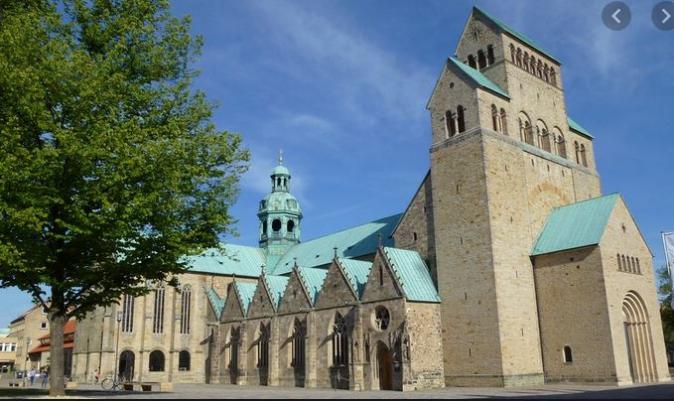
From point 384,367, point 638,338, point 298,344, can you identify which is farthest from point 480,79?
point 298,344

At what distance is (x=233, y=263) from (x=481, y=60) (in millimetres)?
32651

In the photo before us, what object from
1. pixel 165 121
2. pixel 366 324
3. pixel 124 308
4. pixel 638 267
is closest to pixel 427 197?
pixel 366 324

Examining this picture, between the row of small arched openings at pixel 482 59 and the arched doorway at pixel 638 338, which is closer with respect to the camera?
the arched doorway at pixel 638 338

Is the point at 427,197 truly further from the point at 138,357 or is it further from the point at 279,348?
the point at 138,357

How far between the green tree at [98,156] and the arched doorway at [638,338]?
2644 centimetres

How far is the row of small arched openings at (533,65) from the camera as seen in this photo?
43.4 metres

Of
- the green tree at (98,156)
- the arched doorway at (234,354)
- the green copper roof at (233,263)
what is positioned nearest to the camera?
the green tree at (98,156)

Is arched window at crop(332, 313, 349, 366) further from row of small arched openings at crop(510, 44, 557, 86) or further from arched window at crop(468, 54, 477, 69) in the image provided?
row of small arched openings at crop(510, 44, 557, 86)

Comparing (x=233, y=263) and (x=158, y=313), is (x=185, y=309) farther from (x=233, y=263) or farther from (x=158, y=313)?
(x=233, y=263)

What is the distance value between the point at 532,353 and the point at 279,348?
18653 millimetres

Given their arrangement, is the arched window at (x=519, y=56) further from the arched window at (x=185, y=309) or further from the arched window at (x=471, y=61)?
the arched window at (x=185, y=309)

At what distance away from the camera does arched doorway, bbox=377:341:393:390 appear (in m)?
37.2

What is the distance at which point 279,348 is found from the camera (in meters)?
45.1

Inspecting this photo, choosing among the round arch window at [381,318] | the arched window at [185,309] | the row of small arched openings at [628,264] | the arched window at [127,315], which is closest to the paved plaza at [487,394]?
the round arch window at [381,318]
